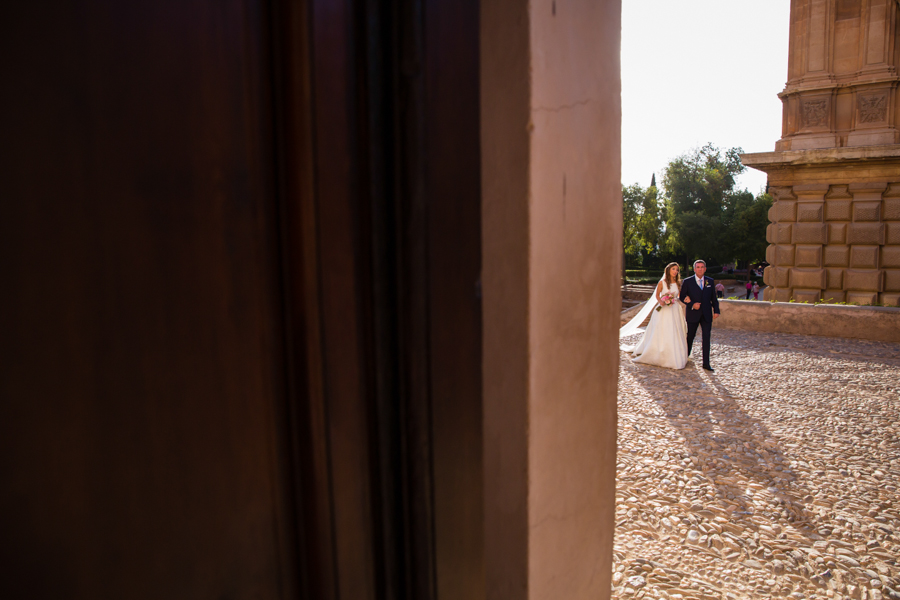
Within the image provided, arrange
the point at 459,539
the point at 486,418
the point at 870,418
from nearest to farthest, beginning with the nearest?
the point at 459,539 < the point at 486,418 < the point at 870,418

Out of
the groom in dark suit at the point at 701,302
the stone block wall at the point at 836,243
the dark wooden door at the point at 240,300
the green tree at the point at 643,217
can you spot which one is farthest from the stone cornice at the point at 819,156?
the green tree at the point at 643,217

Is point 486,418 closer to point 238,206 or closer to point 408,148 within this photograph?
point 408,148

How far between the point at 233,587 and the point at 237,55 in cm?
67

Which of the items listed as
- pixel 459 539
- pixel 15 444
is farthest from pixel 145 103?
pixel 459 539

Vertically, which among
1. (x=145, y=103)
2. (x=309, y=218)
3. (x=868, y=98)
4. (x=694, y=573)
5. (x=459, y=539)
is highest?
(x=868, y=98)

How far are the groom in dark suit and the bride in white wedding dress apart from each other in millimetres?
118

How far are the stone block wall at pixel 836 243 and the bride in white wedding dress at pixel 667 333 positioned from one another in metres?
7.42

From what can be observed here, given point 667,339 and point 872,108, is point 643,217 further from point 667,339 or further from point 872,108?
point 667,339

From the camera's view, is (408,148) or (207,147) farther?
(408,148)

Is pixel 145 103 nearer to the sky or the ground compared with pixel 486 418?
nearer to the sky

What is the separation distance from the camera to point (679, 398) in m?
6.58

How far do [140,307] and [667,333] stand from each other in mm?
8863

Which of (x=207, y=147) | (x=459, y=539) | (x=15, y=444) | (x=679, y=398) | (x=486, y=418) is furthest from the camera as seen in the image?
(x=679, y=398)

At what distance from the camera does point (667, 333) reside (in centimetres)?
845
